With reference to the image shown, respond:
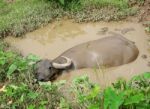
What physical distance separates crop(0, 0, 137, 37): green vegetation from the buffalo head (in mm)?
1204

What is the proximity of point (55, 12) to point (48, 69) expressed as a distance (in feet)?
5.42

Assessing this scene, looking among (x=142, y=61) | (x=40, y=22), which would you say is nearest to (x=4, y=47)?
(x=40, y=22)

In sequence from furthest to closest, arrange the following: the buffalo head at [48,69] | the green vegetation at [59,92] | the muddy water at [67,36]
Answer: the muddy water at [67,36], the buffalo head at [48,69], the green vegetation at [59,92]

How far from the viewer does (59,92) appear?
175 inches

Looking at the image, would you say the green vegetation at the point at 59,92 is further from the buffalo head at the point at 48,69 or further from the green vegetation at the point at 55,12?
the green vegetation at the point at 55,12

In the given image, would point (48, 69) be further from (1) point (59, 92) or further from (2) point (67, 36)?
(2) point (67, 36)

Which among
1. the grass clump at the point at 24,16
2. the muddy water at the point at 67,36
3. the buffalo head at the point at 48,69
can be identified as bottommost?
the buffalo head at the point at 48,69

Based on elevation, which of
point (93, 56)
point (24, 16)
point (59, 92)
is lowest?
point (59, 92)

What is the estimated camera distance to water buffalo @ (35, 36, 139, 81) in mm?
5079

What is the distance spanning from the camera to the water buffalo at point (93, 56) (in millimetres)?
5079

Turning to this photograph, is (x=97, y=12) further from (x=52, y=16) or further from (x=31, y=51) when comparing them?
(x=31, y=51)

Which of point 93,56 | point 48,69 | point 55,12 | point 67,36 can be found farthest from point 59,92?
point 55,12

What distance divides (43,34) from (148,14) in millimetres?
1811

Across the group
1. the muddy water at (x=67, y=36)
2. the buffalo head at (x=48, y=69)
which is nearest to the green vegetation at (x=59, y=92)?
the buffalo head at (x=48, y=69)
